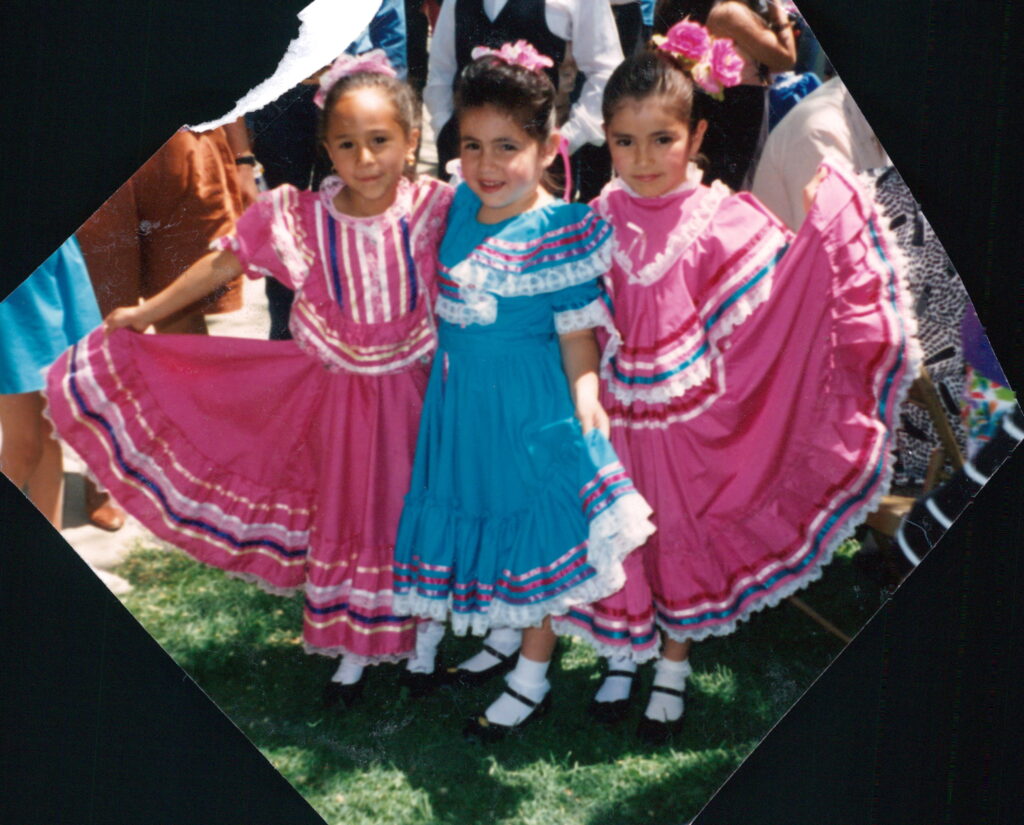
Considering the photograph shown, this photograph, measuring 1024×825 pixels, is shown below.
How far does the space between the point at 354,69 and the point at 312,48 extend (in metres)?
0.12

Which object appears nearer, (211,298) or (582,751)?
(211,298)

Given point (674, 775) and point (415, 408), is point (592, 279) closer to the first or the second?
point (415, 408)

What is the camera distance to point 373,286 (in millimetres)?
1805

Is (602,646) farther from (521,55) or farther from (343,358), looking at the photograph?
(521,55)

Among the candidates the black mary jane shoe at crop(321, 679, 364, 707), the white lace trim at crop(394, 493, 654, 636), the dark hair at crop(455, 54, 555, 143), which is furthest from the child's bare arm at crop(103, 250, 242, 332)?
the black mary jane shoe at crop(321, 679, 364, 707)

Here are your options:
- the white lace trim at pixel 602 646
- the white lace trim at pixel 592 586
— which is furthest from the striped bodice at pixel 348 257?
the white lace trim at pixel 602 646

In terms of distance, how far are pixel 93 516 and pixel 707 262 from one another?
3.88ft

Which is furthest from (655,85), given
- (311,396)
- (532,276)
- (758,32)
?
(311,396)

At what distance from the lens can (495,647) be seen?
2.00m

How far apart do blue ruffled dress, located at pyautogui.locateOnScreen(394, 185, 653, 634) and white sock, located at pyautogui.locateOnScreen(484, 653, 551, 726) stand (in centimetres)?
15

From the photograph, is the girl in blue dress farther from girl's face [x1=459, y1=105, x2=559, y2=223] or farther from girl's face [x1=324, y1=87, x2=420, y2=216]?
girl's face [x1=324, y1=87, x2=420, y2=216]

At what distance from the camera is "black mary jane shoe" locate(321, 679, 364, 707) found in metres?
1.98

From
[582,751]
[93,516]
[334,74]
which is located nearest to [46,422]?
[93,516]

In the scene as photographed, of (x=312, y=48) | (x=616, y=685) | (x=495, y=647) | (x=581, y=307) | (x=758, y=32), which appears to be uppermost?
(x=312, y=48)
